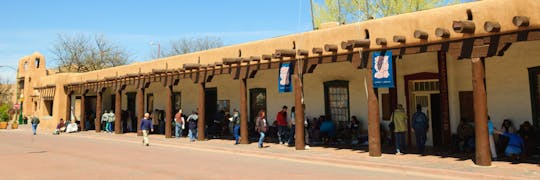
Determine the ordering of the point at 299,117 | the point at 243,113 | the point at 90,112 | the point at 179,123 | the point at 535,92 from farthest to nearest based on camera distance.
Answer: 1. the point at 90,112
2. the point at 179,123
3. the point at 243,113
4. the point at 299,117
5. the point at 535,92

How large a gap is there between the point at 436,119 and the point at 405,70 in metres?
2.05

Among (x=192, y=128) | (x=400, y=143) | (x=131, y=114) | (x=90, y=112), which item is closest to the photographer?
(x=400, y=143)

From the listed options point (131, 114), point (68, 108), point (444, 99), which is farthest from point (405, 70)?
point (68, 108)

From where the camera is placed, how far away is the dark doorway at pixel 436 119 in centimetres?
1480

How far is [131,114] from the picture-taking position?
1120 inches

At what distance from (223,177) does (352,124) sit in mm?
8303

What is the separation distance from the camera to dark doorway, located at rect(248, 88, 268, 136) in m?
20.5

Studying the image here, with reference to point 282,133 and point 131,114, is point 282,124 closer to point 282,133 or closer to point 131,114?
point 282,133

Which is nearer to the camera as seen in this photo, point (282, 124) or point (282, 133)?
point (282, 124)

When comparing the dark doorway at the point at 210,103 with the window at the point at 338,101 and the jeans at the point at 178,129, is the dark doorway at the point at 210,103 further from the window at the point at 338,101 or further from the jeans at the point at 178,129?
the window at the point at 338,101

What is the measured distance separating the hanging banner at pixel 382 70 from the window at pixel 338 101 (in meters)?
4.59

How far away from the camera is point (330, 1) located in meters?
32.2

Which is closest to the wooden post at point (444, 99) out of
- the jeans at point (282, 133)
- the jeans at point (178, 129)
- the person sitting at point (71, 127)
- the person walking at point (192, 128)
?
the jeans at point (282, 133)

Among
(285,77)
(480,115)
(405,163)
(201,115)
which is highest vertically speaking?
(285,77)
